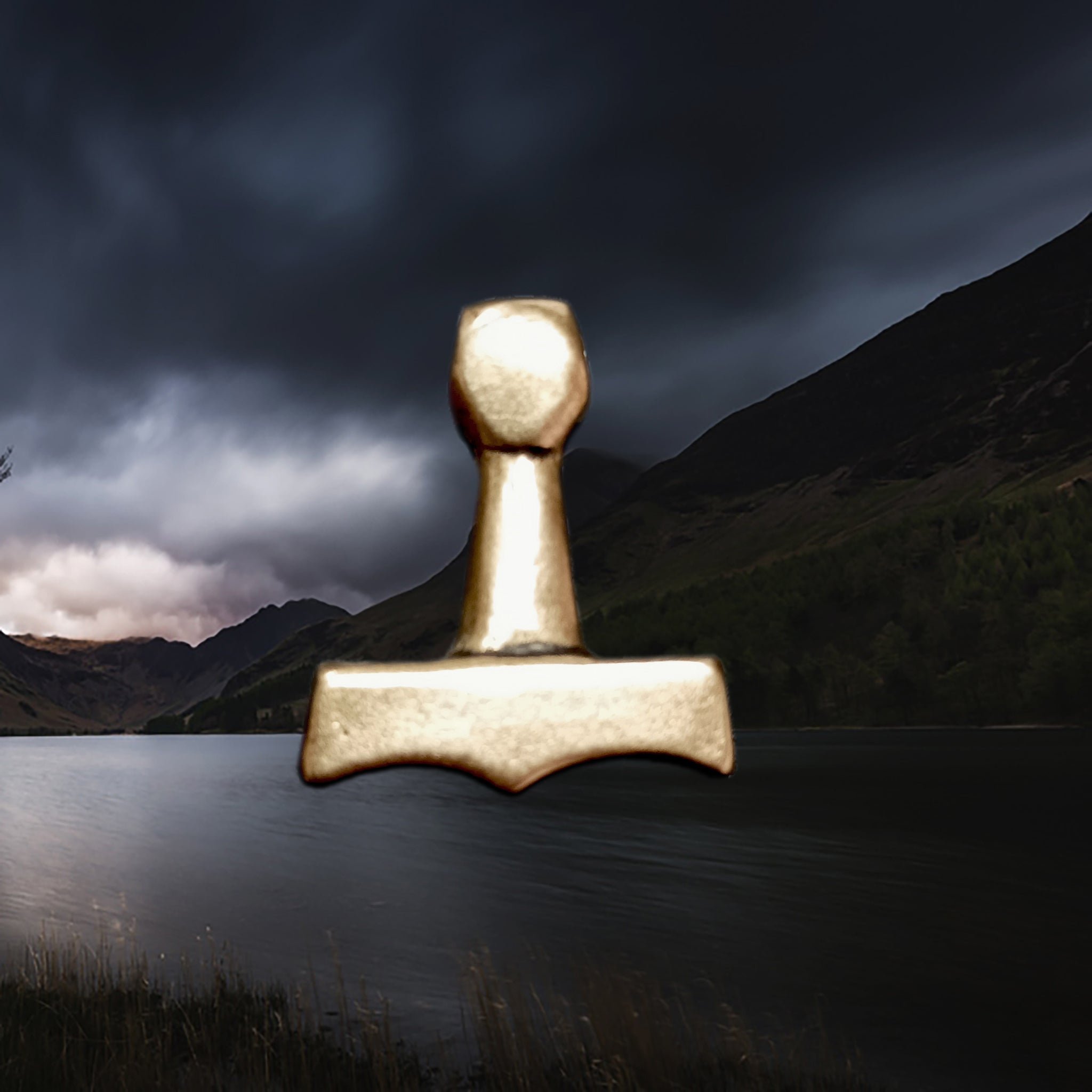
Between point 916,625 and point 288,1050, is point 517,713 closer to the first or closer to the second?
point 288,1050

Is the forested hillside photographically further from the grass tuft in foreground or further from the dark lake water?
the grass tuft in foreground

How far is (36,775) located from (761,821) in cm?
9994

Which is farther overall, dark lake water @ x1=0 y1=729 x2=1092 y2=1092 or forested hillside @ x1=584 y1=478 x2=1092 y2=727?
forested hillside @ x1=584 y1=478 x2=1092 y2=727

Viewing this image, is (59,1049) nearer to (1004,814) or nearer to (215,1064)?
(215,1064)

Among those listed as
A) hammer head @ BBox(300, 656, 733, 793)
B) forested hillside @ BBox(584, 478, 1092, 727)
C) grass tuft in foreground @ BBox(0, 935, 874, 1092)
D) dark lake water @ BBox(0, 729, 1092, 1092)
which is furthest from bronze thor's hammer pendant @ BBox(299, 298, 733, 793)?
forested hillside @ BBox(584, 478, 1092, 727)

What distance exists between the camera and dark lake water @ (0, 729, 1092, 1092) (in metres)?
31.8

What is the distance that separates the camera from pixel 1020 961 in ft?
122

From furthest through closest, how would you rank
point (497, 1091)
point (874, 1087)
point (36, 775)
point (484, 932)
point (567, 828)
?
point (36, 775), point (567, 828), point (484, 932), point (874, 1087), point (497, 1091)

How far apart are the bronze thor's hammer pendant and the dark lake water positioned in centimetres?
12

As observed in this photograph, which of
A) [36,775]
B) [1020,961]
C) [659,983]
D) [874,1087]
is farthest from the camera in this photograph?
[36,775]

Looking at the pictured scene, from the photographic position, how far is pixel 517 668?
1.10 meters

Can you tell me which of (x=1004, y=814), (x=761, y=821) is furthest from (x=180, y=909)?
(x=1004, y=814)

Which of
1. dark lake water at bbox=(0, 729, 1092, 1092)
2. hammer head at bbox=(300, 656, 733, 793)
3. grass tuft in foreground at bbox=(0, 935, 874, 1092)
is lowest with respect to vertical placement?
dark lake water at bbox=(0, 729, 1092, 1092)

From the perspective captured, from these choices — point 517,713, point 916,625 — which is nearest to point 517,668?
point 517,713
